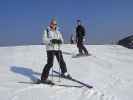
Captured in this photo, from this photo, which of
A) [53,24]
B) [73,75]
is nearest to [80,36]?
[73,75]

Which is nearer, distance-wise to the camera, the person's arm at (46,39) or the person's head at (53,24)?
the person's arm at (46,39)

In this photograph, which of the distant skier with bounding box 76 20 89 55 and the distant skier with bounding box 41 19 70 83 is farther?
the distant skier with bounding box 76 20 89 55

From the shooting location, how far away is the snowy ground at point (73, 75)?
A: 9656 millimetres

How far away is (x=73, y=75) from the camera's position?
1317 centimetres

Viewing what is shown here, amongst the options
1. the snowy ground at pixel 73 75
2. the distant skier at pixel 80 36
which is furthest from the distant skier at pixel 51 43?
the distant skier at pixel 80 36

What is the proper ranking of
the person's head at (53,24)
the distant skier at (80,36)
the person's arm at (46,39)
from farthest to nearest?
the distant skier at (80,36) → the person's head at (53,24) → the person's arm at (46,39)

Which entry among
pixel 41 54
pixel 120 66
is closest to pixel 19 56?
pixel 41 54

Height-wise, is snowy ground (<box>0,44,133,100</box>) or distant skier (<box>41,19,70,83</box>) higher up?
distant skier (<box>41,19,70,83</box>)

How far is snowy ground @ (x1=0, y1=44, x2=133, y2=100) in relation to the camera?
966 cm

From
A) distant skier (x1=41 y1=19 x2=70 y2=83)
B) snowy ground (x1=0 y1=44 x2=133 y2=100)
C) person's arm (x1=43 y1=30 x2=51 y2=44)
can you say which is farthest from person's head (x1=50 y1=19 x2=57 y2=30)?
snowy ground (x1=0 y1=44 x2=133 y2=100)

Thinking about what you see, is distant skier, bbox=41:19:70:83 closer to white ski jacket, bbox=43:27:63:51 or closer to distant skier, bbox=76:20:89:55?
white ski jacket, bbox=43:27:63:51

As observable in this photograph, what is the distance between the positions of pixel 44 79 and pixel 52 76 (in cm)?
118

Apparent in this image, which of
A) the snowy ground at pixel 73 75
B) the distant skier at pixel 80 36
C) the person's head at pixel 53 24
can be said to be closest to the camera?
the snowy ground at pixel 73 75

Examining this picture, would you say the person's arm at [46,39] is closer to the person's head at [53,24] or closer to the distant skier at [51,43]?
the distant skier at [51,43]
